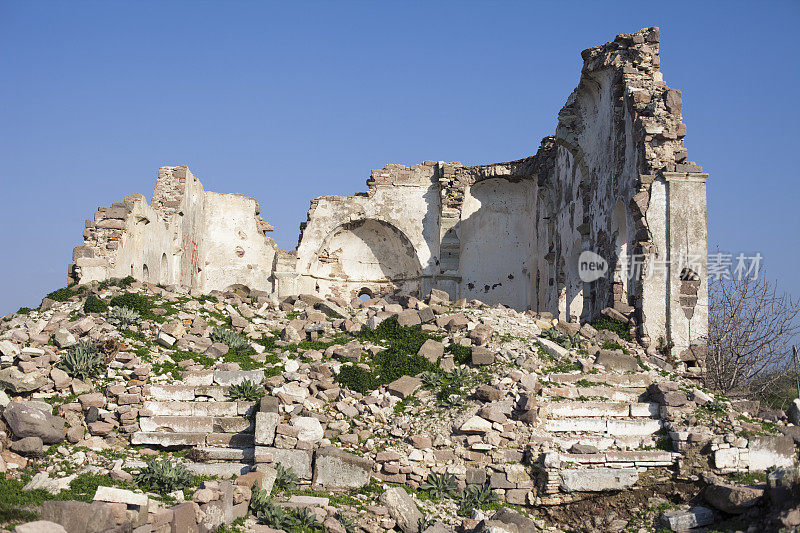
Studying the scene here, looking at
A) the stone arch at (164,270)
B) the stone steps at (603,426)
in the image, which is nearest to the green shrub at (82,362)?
the stone steps at (603,426)

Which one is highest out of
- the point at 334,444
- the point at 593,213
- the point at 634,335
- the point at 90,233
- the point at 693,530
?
the point at 593,213

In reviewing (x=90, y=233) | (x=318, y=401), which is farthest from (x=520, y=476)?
(x=90, y=233)

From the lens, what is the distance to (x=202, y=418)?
10.1 m

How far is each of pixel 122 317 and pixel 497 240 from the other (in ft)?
41.0

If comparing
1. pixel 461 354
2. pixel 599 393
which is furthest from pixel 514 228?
pixel 599 393

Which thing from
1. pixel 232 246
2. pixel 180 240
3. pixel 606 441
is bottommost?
pixel 606 441

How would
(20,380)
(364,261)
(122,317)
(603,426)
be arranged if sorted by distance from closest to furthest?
(20,380) → (603,426) → (122,317) → (364,261)

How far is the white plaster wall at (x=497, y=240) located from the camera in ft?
71.2

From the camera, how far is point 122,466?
8812 mm

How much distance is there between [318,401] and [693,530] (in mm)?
5064

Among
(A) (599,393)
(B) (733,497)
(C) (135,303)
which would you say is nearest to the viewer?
(B) (733,497)

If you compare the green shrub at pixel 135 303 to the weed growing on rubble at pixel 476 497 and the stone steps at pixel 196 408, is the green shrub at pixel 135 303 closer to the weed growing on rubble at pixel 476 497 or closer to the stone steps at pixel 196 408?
the stone steps at pixel 196 408

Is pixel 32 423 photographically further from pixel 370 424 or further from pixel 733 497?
pixel 733 497

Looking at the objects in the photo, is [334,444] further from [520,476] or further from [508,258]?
[508,258]
